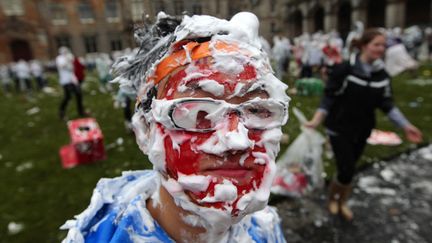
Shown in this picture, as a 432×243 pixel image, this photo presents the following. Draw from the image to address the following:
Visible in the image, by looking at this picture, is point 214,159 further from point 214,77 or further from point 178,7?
point 178,7

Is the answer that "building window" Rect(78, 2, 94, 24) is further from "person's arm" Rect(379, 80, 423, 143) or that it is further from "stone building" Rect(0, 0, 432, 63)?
"person's arm" Rect(379, 80, 423, 143)

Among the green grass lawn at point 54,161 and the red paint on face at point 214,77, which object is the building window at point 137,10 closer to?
the red paint on face at point 214,77

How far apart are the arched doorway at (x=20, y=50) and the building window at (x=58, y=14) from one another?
374cm

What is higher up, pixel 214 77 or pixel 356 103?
pixel 214 77

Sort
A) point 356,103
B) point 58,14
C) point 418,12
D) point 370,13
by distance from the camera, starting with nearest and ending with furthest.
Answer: point 356,103
point 418,12
point 370,13
point 58,14

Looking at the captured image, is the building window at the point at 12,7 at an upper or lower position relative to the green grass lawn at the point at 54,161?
upper

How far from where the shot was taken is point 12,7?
27969 mm

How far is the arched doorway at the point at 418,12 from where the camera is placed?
24.2m

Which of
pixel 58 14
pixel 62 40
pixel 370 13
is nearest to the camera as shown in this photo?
pixel 370 13

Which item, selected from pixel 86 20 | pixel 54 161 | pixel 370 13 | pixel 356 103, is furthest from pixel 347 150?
pixel 86 20

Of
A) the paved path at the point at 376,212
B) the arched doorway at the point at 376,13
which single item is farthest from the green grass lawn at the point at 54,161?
the arched doorway at the point at 376,13

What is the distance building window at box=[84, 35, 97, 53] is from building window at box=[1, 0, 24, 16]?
19.1ft

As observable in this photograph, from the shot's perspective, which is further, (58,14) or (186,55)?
(58,14)

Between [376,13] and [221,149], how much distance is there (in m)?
29.7
